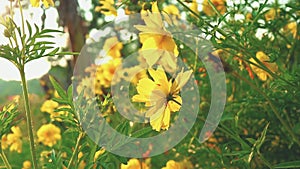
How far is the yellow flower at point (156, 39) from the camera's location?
77 cm

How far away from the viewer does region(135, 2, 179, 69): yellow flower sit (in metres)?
0.77

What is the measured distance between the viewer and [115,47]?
1.96 metres

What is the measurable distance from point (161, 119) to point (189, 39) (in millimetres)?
256

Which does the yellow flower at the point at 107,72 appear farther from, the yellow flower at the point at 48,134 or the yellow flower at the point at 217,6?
the yellow flower at the point at 217,6

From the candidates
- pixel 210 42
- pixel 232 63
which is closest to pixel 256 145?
pixel 210 42

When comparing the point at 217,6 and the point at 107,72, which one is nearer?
the point at 217,6

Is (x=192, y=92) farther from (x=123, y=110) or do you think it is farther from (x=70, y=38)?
(x=70, y=38)

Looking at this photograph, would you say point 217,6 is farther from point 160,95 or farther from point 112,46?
point 112,46

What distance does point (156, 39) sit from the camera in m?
0.78

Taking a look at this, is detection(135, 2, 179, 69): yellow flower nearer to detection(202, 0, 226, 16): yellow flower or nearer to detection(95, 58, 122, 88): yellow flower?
detection(202, 0, 226, 16): yellow flower

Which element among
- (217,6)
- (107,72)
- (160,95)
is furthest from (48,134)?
(160,95)

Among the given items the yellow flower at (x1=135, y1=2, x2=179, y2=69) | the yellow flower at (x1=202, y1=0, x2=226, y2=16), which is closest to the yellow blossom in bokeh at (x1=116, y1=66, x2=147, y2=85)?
the yellow flower at (x1=202, y1=0, x2=226, y2=16)

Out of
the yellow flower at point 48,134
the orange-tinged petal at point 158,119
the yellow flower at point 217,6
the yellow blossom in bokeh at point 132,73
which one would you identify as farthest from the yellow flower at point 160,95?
the yellow flower at point 48,134

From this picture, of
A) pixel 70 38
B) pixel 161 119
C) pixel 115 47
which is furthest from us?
pixel 70 38
